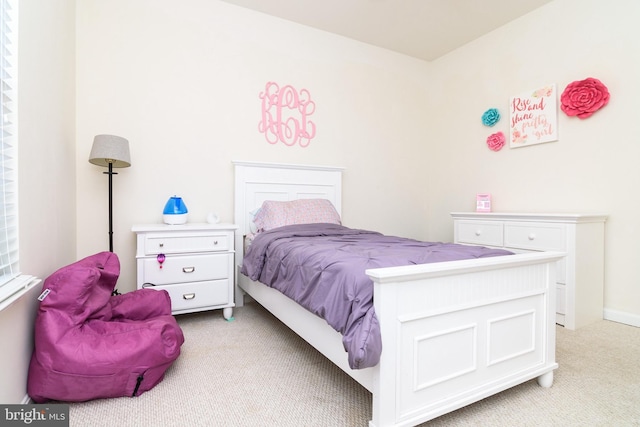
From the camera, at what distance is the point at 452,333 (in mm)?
1284

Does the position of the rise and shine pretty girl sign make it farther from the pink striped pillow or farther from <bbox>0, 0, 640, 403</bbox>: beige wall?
the pink striped pillow

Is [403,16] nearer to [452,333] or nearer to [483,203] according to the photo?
[483,203]

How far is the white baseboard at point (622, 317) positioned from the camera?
240 cm

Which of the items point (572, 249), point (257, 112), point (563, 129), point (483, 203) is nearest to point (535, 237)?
point (572, 249)

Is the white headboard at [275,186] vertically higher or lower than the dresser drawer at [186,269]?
higher

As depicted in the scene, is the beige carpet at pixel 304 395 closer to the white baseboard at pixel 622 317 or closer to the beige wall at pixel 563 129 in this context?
the white baseboard at pixel 622 317

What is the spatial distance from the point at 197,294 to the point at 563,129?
10.6 feet

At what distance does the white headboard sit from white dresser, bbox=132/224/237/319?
40 centimetres

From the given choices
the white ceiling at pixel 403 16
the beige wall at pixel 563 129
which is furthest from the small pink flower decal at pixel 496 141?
the white ceiling at pixel 403 16

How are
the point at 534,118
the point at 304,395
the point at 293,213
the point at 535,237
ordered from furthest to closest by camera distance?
the point at 534,118, the point at 293,213, the point at 535,237, the point at 304,395

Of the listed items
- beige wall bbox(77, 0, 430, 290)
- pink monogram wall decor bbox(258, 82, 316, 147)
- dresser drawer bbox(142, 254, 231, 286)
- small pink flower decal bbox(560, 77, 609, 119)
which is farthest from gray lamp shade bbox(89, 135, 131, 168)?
small pink flower decal bbox(560, 77, 609, 119)

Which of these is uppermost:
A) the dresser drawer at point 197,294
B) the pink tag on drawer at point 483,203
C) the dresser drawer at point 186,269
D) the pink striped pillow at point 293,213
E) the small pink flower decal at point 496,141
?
the small pink flower decal at point 496,141

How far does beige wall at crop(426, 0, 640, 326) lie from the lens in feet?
8.08

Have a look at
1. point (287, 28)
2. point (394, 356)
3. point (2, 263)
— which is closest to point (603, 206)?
point (394, 356)
